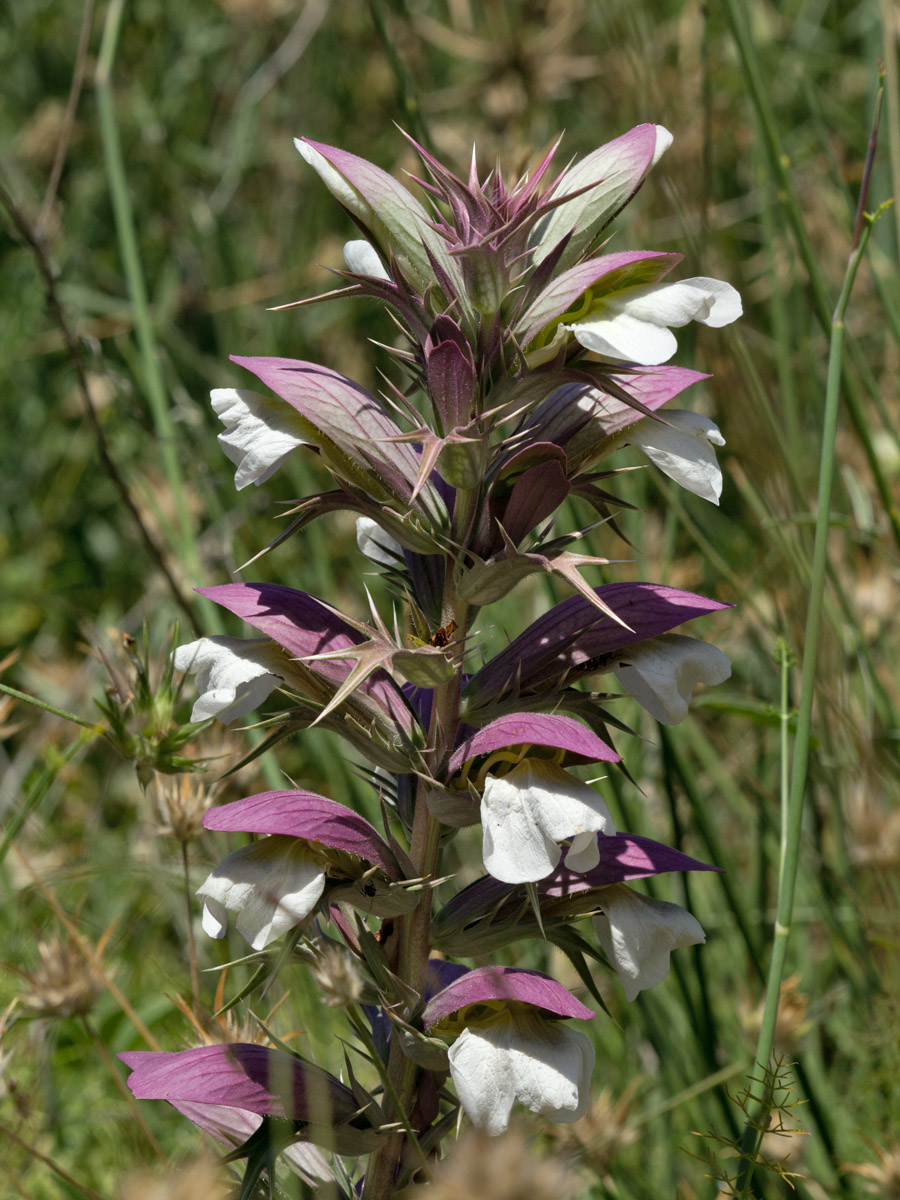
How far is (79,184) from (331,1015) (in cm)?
245

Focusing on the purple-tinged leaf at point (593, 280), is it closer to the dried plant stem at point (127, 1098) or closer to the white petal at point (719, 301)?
the white petal at point (719, 301)

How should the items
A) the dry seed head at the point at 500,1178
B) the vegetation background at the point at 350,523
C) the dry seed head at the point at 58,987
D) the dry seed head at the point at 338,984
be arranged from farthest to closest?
the vegetation background at the point at 350,523
the dry seed head at the point at 58,987
the dry seed head at the point at 338,984
the dry seed head at the point at 500,1178

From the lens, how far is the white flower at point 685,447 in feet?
2.69

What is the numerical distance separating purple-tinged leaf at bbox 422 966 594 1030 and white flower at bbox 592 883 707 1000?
0.05 meters

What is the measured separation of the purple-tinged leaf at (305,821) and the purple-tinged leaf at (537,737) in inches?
3.5

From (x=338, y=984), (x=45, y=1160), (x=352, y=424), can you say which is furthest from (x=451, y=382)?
(x=45, y=1160)

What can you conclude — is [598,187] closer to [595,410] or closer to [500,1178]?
[595,410]

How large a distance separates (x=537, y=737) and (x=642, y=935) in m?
0.18

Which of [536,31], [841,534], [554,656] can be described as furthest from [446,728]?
[536,31]

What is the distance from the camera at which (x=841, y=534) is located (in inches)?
81.1

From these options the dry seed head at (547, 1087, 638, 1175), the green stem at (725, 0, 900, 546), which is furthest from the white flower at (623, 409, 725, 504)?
the dry seed head at (547, 1087, 638, 1175)

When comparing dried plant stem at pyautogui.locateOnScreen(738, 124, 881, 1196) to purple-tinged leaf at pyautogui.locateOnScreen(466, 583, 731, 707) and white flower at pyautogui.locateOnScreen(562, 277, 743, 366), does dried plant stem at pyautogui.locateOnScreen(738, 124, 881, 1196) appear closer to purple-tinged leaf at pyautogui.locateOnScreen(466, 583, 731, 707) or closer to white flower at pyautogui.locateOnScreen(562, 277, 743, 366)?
purple-tinged leaf at pyautogui.locateOnScreen(466, 583, 731, 707)

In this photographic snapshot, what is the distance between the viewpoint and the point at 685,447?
827 millimetres

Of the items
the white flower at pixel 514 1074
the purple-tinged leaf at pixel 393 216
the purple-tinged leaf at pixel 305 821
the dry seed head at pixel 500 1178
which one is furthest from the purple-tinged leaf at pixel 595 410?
the dry seed head at pixel 500 1178
